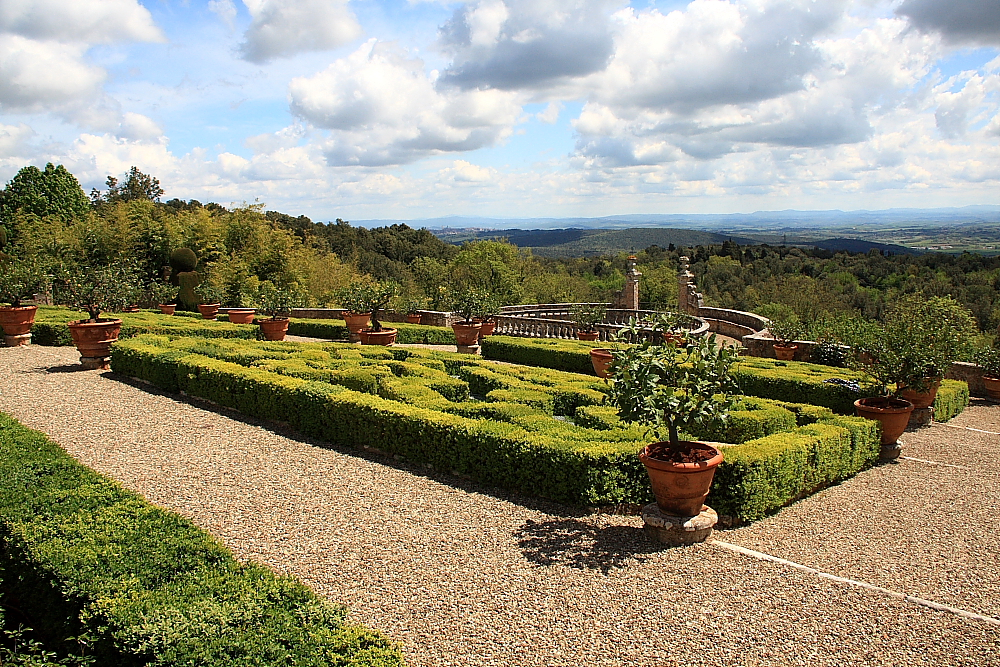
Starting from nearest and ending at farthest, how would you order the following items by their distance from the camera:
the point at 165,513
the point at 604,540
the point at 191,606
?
the point at 191,606
the point at 165,513
the point at 604,540

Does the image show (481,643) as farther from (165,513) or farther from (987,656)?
(987,656)

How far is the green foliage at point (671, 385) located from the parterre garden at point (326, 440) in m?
0.85

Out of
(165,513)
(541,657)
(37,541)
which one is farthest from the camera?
(165,513)

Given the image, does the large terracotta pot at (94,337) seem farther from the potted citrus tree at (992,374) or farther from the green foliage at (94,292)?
the potted citrus tree at (992,374)

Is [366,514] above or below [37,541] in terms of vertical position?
below

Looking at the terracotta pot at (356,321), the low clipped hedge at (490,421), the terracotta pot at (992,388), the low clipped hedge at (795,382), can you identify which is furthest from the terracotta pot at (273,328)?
the terracotta pot at (992,388)

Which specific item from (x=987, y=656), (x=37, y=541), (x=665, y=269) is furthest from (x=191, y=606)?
(x=665, y=269)

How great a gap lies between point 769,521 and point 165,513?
18.5 feet

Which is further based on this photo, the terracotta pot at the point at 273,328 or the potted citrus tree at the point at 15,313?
the terracotta pot at the point at 273,328

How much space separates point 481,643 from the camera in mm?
4270

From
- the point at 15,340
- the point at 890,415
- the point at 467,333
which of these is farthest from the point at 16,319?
the point at 890,415

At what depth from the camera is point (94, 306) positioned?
14.3 metres

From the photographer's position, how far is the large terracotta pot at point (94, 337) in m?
13.4

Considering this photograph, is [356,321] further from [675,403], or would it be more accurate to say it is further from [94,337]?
[675,403]
